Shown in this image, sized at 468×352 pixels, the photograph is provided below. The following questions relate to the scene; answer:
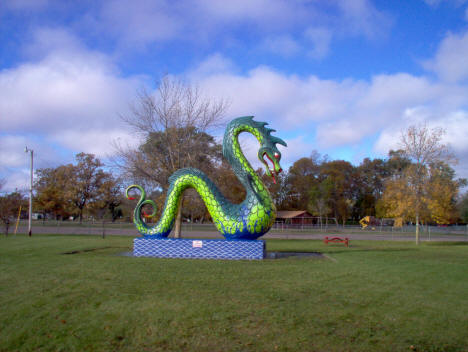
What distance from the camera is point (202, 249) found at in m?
13.4

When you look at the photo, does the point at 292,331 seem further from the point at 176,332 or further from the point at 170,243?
the point at 170,243

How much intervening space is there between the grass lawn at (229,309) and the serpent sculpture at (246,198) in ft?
8.20

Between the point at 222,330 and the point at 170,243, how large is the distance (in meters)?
8.55

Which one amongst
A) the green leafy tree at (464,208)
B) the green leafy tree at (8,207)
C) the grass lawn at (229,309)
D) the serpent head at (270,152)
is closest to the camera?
the grass lawn at (229,309)

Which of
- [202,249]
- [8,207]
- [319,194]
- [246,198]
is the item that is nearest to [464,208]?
[319,194]

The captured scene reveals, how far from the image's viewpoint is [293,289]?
8039mm

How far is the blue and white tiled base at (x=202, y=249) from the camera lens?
520 inches

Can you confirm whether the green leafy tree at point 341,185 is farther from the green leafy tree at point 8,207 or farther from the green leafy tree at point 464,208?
the green leafy tree at point 8,207

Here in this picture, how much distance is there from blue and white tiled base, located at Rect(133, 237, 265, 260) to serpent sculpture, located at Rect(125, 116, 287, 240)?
1.17ft

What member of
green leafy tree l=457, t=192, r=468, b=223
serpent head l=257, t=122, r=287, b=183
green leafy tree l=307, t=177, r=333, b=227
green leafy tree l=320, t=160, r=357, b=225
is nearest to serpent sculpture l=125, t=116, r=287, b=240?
serpent head l=257, t=122, r=287, b=183

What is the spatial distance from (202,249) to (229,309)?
7.10 m

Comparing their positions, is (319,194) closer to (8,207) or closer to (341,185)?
(341,185)

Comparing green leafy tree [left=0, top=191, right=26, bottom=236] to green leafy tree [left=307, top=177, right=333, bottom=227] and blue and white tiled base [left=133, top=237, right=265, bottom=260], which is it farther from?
green leafy tree [left=307, top=177, right=333, bottom=227]

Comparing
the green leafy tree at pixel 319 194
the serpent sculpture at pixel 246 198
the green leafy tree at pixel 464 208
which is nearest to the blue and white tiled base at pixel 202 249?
the serpent sculpture at pixel 246 198
